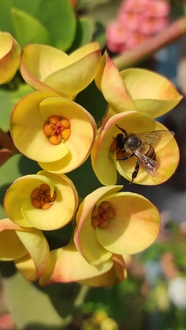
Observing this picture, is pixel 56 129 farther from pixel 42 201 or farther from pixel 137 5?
pixel 137 5

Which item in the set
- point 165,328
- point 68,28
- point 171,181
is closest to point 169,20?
point 171,181

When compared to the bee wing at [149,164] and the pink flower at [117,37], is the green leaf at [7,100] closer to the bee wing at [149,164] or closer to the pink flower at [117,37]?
the bee wing at [149,164]

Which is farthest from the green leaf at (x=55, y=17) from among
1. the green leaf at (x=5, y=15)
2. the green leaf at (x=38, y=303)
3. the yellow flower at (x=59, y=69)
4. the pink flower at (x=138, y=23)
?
the pink flower at (x=138, y=23)

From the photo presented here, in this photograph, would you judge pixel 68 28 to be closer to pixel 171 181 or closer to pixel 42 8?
pixel 42 8

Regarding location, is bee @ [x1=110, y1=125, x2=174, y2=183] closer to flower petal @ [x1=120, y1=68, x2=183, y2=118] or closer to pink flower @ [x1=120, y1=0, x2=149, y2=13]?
flower petal @ [x1=120, y1=68, x2=183, y2=118]

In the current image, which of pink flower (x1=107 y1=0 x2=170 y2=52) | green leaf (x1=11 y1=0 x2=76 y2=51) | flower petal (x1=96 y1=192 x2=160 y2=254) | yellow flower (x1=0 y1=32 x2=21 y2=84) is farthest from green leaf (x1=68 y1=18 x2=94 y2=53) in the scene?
Answer: pink flower (x1=107 y1=0 x2=170 y2=52)

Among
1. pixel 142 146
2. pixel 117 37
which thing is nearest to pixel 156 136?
pixel 142 146
